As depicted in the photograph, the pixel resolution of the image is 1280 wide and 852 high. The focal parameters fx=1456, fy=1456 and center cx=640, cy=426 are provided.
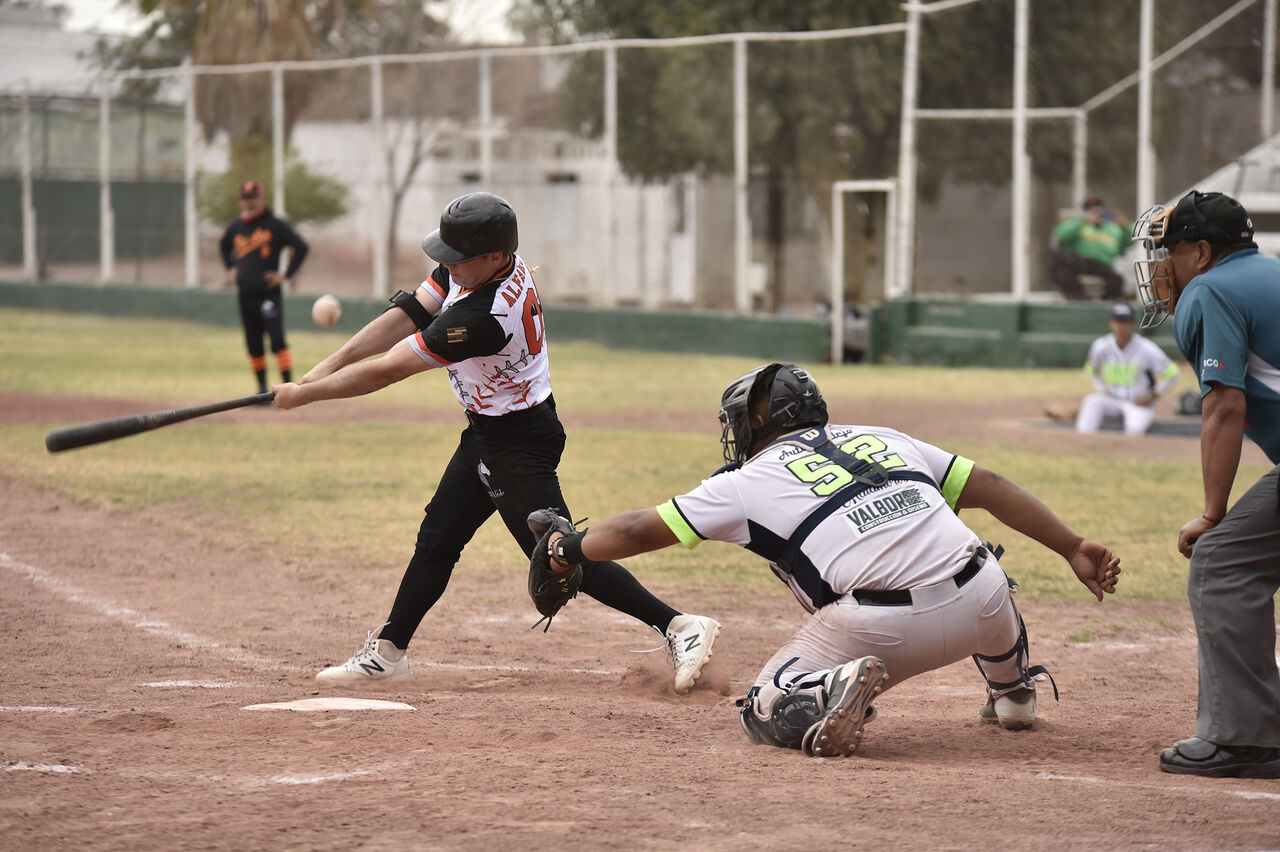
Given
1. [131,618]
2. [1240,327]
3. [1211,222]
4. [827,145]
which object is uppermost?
[827,145]

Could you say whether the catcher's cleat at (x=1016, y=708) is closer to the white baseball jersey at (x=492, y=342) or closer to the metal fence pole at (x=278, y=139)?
the white baseball jersey at (x=492, y=342)

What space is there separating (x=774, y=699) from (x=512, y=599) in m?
3.16

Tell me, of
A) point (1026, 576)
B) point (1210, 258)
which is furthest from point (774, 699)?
point (1026, 576)

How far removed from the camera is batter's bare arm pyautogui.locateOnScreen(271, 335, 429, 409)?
17.6 ft

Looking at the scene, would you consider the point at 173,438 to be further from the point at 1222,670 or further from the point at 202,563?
the point at 1222,670

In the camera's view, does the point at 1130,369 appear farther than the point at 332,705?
Yes

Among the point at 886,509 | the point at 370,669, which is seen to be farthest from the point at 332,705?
the point at 886,509

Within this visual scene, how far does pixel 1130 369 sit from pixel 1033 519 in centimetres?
1014

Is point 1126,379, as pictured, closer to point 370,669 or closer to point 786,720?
→ point 370,669

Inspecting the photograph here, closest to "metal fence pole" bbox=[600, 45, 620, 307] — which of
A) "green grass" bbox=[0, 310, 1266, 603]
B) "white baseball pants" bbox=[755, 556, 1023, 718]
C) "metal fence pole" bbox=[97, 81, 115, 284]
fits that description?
"green grass" bbox=[0, 310, 1266, 603]

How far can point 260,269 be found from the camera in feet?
50.2

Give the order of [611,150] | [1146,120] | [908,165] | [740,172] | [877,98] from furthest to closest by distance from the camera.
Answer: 1. [611,150]
2. [740,172]
3. [877,98]
4. [908,165]
5. [1146,120]

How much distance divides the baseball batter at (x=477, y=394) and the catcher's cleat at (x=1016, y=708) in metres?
1.17

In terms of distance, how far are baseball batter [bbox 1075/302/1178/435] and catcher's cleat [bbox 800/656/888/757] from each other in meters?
10.6
